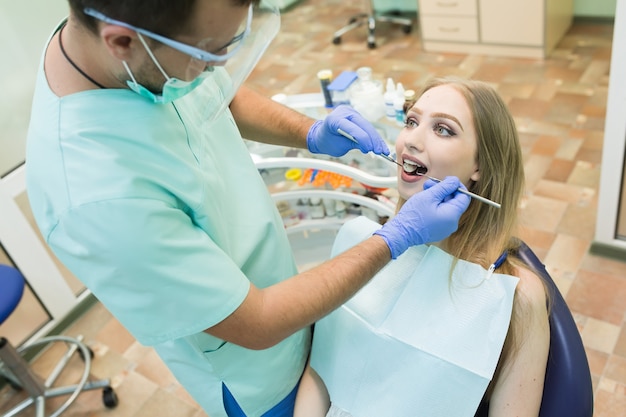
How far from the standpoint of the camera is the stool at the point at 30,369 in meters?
1.93

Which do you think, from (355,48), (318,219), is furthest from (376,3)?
(318,219)

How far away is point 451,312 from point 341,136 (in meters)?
0.50

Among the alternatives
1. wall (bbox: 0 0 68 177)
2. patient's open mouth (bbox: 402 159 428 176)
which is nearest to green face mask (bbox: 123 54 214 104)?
patient's open mouth (bbox: 402 159 428 176)

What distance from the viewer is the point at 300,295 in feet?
3.33

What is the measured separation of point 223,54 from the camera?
0.92 m

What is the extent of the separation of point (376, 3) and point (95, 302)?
11.1 feet

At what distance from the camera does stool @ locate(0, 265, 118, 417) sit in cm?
193

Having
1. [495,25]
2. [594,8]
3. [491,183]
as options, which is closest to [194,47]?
[491,183]

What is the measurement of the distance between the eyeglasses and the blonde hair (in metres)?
0.57

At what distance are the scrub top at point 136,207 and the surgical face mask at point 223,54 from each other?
7 cm

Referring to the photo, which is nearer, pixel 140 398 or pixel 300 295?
pixel 300 295

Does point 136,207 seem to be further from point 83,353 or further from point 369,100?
point 83,353

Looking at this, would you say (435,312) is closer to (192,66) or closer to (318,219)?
(192,66)

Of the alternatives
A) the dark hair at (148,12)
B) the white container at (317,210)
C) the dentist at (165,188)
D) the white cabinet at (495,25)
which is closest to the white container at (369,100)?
the white container at (317,210)
